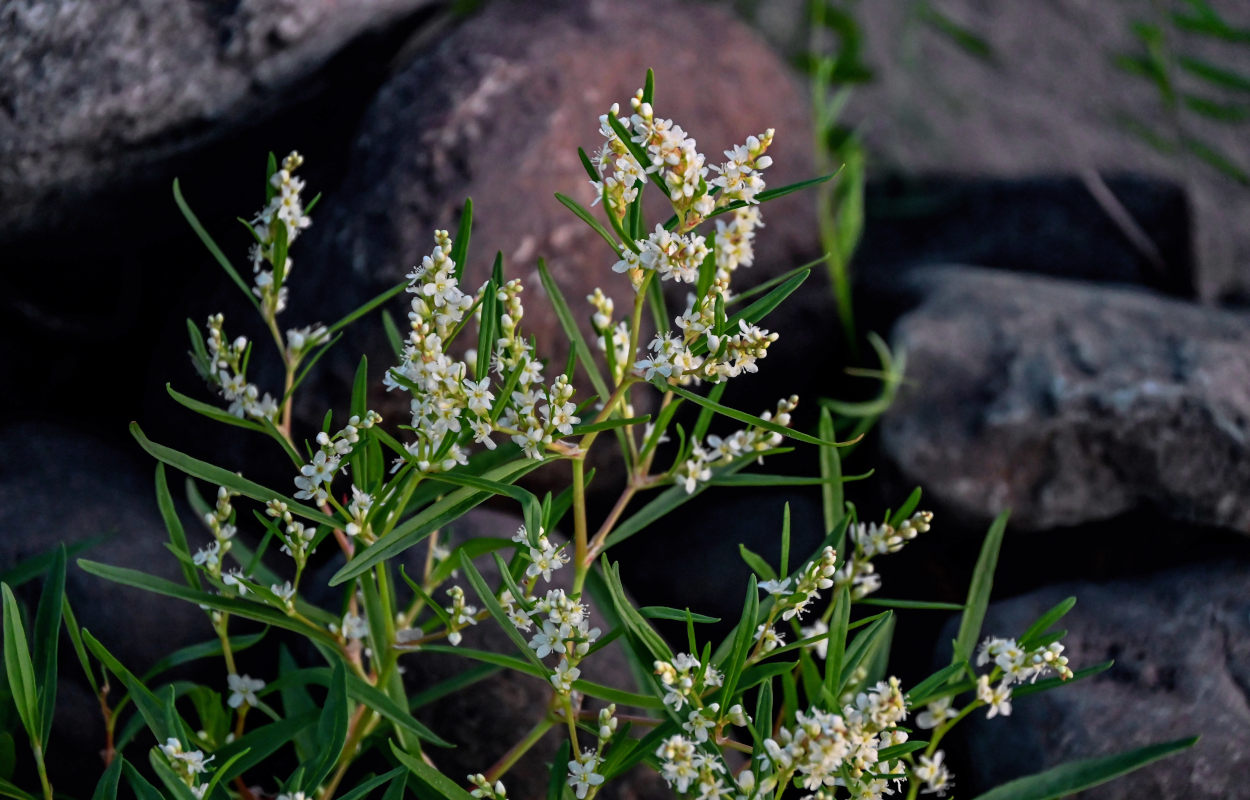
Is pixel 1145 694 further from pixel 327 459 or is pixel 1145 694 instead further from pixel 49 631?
pixel 49 631

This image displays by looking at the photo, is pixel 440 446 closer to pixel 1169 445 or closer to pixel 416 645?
pixel 416 645

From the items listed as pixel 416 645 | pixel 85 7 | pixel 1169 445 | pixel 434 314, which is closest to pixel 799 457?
pixel 1169 445

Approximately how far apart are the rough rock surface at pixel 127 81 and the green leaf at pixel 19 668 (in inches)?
33.7

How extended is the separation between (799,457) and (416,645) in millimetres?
1005

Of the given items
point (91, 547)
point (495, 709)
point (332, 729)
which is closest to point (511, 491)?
point (332, 729)

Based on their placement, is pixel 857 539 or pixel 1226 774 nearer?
pixel 857 539

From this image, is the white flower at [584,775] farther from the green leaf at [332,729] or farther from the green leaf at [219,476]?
the green leaf at [219,476]

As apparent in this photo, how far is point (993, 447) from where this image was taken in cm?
178

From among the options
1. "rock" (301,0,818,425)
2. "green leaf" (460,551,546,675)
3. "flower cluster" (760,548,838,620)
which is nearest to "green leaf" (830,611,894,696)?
"flower cluster" (760,548,838,620)

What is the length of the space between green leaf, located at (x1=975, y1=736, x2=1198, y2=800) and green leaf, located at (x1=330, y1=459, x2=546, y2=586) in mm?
655

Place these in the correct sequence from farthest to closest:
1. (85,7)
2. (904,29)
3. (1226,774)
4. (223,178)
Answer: (904,29), (223,178), (85,7), (1226,774)

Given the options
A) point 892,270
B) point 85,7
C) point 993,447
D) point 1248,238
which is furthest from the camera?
point 1248,238

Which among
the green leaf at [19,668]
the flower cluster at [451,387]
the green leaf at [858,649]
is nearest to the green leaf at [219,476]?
the flower cluster at [451,387]

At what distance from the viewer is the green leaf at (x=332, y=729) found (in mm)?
1044
